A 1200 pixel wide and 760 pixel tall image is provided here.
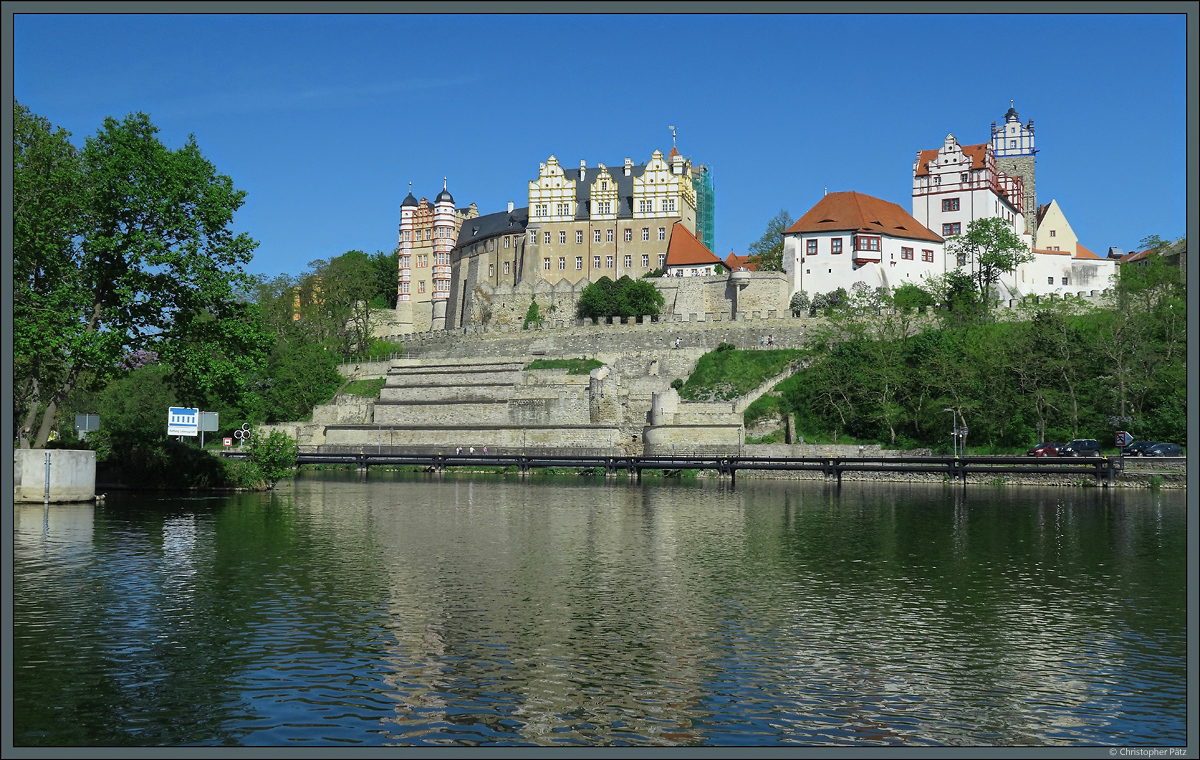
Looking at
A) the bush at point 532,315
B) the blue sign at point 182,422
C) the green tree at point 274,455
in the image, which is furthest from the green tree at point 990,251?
the blue sign at point 182,422

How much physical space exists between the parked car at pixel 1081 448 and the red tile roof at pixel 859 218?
1365 inches

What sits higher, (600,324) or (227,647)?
(600,324)

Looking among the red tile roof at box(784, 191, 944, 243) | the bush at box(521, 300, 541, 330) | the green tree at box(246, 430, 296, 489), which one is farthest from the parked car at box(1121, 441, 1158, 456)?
the bush at box(521, 300, 541, 330)

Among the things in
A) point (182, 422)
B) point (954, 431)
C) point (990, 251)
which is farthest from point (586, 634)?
point (990, 251)

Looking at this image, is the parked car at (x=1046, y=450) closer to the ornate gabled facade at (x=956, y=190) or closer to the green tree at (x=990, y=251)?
the green tree at (x=990, y=251)

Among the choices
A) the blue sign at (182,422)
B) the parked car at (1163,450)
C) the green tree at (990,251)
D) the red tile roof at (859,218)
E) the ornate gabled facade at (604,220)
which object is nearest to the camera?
the blue sign at (182,422)

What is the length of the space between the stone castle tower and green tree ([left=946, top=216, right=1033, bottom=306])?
67.7 ft

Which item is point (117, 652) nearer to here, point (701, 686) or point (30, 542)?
point (701, 686)

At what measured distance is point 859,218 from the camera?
291 feet

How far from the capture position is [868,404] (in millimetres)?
66500

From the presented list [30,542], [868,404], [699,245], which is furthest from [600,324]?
[30,542]

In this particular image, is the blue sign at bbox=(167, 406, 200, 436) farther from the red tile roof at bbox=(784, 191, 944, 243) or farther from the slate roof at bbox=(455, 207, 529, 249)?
the slate roof at bbox=(455, 207, 529, 249)

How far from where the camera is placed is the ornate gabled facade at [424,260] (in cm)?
12044

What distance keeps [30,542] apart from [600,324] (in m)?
66.1
